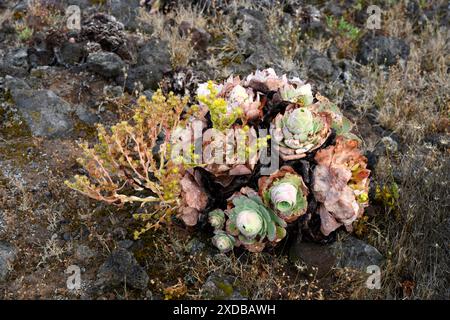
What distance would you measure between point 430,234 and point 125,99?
2.83 metres

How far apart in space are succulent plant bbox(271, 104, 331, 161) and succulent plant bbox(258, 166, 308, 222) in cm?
13

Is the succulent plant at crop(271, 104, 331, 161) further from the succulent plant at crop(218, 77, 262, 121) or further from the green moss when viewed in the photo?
the green moss

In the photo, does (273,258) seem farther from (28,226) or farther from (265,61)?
(265,61)

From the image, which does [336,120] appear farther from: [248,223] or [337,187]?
[248,223]

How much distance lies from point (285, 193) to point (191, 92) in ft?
6.31

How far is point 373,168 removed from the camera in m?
3.90

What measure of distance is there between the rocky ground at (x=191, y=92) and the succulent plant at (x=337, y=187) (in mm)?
242

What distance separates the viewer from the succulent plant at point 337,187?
3.04 m

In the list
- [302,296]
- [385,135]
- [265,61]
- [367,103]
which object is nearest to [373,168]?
[385,135]

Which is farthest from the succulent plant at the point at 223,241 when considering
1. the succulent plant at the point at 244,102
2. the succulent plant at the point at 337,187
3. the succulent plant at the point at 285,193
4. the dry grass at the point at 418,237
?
the dry grass at the point at 418,237

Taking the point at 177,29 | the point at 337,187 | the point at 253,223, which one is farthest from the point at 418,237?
the point at 177,29

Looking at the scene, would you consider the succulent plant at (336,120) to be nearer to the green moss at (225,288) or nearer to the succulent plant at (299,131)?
the succulent plant at (299,131)

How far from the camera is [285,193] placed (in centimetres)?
288

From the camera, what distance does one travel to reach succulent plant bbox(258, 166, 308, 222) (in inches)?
114
